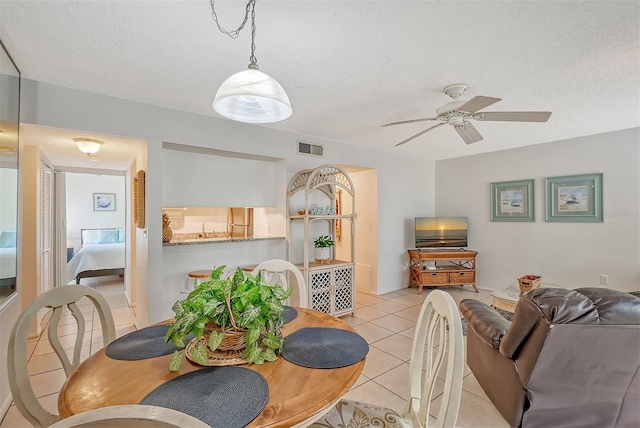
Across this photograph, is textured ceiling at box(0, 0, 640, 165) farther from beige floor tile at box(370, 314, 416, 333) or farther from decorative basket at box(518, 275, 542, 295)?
beige floor tile at box(370, 314, 416, 333)

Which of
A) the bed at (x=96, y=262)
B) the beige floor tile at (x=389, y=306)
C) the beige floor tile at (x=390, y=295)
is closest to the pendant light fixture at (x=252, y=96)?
the beige floor tile at (x=389, y=306)

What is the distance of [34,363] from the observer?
285 cm

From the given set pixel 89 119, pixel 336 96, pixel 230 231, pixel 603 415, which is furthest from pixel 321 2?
pixel 230 231

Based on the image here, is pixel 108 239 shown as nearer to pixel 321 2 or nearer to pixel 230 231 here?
pixel 230 231

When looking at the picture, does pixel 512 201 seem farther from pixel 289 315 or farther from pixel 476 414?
pixel 289 315

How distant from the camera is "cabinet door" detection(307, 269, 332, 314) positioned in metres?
3.73

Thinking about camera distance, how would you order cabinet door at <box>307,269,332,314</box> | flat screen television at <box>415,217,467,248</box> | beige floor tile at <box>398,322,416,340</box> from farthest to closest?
1. flat screen television at <box>415,217,467,248</box>
2. cabinet door at <box>307,269,332,314</box>
3. beige floor tile at <box>398,322,416,340</box>

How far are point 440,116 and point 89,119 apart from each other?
3.12 m

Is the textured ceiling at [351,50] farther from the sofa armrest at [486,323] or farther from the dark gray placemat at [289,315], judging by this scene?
the sofa armrest at [486,323]

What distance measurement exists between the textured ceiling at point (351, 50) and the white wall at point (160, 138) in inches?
5.6

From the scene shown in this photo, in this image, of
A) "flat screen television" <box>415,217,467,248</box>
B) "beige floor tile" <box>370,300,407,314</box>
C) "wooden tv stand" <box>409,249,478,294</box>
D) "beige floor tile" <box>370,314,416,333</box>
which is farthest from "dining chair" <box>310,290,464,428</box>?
"flat screen television" <box>415,217,467,248</box>

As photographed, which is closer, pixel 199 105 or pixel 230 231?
pixel 199 105

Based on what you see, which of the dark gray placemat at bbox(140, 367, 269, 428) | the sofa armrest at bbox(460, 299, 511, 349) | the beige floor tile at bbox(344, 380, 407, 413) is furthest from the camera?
the beige floor tile at bbox(344, 380, 407, 413)

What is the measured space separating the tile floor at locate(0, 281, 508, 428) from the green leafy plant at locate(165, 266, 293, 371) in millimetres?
1406
